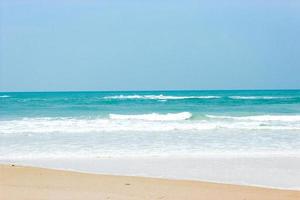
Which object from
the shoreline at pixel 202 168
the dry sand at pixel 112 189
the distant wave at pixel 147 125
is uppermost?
the distant wave at pixel 147 125

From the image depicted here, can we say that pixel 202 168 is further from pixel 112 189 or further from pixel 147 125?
pixel 147 125

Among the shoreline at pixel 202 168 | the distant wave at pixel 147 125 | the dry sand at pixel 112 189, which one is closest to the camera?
the dry sand at pixel 112 189

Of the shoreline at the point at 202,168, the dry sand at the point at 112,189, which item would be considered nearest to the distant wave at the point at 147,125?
the shoreline at the point at 202,168

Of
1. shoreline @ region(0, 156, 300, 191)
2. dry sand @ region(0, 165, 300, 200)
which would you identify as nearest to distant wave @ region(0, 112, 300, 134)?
shoreline @ region(0, 156, 300, 191)

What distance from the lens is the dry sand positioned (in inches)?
230

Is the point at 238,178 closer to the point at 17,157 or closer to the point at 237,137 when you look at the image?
the point at 17,157

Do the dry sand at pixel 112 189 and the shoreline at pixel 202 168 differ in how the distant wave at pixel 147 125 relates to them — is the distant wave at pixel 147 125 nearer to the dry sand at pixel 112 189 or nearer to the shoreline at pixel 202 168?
the shoreline at pixel 202 168

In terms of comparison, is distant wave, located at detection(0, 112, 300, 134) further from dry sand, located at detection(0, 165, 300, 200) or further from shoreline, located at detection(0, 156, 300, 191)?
dry sand, located at detection(0, 165, 300, 200)

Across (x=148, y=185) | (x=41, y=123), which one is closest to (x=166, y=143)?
(x=148, y=185)

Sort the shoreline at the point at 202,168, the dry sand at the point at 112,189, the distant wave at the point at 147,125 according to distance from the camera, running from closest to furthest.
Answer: the dry sand at the point at 112,189 < the shoreline at the point at 202,168 < the distant wave at the point at 147,125

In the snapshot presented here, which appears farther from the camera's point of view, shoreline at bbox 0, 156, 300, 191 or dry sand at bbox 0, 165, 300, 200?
shoreline at bbox 0, 156, 300, 191

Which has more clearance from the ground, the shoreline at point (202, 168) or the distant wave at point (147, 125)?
the distant wave at point (147, 125)

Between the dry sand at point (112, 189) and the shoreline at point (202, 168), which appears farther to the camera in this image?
the shoreline at point (202, 168)

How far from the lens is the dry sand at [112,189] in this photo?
585cm
